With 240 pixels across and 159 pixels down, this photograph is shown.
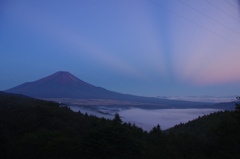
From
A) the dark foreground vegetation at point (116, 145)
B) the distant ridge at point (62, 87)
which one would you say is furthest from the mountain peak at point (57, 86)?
the dark foreground vegetation at point (116, 145)

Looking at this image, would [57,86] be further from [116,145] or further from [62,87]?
[116,145]

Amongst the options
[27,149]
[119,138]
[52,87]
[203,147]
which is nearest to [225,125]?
[203,147]

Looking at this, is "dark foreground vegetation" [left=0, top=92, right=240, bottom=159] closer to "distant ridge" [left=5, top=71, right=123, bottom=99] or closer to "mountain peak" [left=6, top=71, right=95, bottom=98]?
"distant ridge" [left=5, top=71, right=123, bottom=99]

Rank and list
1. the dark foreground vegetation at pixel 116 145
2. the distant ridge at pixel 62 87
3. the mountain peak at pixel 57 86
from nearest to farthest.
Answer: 1. the dark foreground vegetation at pixel 116 145
2. the mountain peak at pixel 57 86
3. the distant ridge at pixel 62 87

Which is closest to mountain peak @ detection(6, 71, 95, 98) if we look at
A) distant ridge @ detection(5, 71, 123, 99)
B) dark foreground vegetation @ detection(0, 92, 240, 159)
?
distant ridge @ detection(5, 71, 123, 99)

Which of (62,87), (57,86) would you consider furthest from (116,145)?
(57,86)

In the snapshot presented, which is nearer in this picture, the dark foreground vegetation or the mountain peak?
the dark foreground vegetation

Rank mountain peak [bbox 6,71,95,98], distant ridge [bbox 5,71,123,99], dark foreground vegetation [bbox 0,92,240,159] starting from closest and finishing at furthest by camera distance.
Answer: dark foreground vegetation [bbox 0,92,240,159] → mountain peak [bbox 6,71,95,98] → distant ridge [bbox 5,71,123,99]

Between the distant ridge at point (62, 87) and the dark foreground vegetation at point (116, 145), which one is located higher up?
the distant ridge at point (62, 87)

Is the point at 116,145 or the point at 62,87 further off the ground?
the point at 62,87

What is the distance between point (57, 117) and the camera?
11227 mm

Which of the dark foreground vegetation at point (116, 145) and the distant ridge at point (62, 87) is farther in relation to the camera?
the distant ridge at point (62, 87)

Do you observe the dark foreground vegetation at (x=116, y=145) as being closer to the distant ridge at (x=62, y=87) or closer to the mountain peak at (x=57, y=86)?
the distant ridge at (x=62, y=87)

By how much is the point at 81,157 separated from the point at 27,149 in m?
1.84
